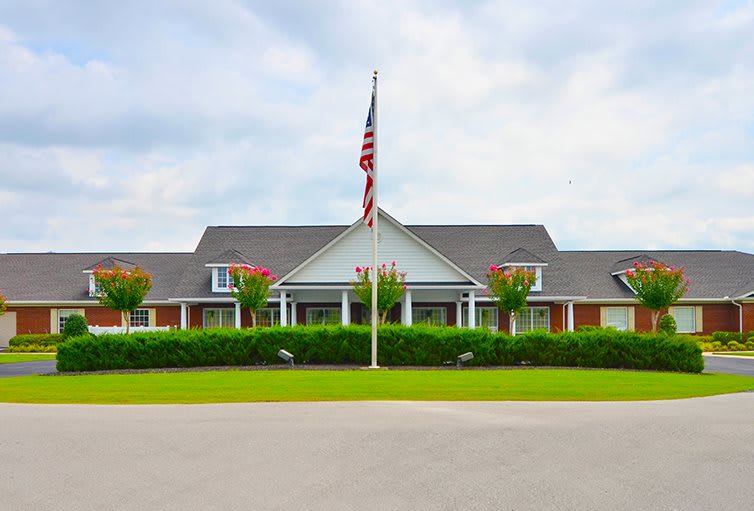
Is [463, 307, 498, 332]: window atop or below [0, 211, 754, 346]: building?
below

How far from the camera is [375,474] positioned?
824cm

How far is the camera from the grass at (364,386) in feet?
49.9

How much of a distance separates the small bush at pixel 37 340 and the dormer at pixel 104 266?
307cm

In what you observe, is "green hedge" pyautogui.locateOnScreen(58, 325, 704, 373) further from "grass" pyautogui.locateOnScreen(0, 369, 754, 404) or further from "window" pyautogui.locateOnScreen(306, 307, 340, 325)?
"window" pyautogui.locateOnScreen(306, 307, 340, 325)

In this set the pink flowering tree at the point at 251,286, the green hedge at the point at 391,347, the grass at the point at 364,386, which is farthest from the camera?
the pink flowering tree at the point at 251,286

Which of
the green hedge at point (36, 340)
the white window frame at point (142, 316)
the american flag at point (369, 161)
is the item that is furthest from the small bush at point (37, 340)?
the american flag at point (369, 161)

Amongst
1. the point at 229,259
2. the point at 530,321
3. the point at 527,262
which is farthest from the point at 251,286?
the point at 530,321

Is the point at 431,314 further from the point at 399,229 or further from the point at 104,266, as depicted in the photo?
the point at 104,266

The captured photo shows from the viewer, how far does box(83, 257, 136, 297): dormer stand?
143 ft

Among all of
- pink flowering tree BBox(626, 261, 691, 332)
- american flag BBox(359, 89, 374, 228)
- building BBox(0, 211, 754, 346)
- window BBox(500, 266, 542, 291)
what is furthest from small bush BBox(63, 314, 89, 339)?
pink flowering tree BBox(626, 261, 691, 332)

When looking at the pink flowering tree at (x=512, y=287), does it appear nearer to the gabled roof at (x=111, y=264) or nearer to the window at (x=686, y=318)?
the window at (x=686, y=318)

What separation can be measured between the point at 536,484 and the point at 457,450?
131 cm

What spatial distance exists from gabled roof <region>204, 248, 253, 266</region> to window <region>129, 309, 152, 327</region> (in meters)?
4.72

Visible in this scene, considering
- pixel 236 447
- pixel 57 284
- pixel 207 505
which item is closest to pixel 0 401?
pixel 236 447
